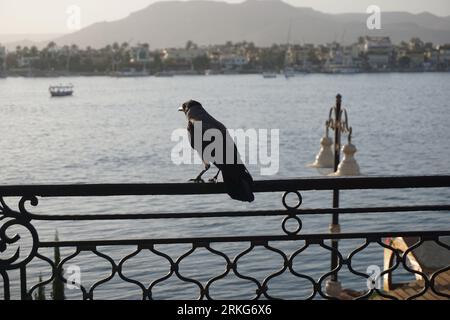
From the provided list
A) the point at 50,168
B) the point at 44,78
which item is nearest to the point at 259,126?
the point at 50,168

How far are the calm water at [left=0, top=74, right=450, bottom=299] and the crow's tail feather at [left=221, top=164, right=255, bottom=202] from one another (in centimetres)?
1146

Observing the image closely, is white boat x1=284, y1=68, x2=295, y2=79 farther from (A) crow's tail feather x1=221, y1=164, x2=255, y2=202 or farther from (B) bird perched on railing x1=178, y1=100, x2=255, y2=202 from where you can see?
(A) crow's tail feather x1=221, y1=164, x2=255, y2=202

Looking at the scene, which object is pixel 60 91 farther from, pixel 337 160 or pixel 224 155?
pixel 224 155

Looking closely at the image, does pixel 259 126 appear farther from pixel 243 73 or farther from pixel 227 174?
pixel 243 73

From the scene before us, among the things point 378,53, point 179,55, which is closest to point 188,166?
point 179,55

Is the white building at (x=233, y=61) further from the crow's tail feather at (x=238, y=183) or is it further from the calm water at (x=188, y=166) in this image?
the crow's tail feather at (x=238, y=183)

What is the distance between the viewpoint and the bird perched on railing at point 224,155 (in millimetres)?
2969

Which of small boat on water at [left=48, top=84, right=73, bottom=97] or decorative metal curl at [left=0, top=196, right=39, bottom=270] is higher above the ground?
decorative metal curl at [left=0, top=196, right=39, bottom=270]

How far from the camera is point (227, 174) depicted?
300cm

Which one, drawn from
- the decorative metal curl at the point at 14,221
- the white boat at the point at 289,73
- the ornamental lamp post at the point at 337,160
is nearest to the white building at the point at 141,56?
the white boat at the point at 289,73

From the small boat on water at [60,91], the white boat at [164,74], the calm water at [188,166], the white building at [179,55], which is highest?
the white building at [179,55]

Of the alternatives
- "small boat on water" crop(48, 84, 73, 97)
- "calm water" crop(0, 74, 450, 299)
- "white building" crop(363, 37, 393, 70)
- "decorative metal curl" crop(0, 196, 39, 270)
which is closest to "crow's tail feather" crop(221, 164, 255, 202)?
"decorative metal curl" crop(0, 196, 39, 270)

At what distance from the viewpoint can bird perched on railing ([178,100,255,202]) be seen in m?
2.97
